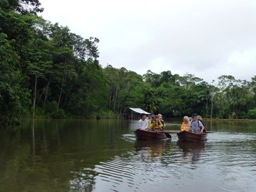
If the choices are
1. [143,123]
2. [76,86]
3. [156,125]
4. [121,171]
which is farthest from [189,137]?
[76,86]

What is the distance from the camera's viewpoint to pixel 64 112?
5788 centimetres

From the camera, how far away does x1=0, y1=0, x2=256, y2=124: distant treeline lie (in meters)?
22.6

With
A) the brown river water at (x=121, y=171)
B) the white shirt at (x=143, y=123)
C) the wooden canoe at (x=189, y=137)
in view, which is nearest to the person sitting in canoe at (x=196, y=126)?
the wooden canoe at (x=189, y=137)

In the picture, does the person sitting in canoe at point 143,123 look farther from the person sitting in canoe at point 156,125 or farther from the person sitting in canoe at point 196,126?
the person sitting in canoe at point 196,126

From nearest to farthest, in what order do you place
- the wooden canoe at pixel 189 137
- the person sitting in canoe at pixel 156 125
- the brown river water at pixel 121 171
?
the brown river water at pixel 121 171 < the wooden canoe at pixel 189 137 < the person sitting in canoe at pixel 156 125

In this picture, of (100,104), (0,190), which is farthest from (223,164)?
(100,104)

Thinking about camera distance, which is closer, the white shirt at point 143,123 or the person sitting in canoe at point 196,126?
the person sitting in canoe at point 196,126

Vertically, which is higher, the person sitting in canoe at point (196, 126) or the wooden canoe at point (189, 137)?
the person sitting in canoe at point (196, 126)

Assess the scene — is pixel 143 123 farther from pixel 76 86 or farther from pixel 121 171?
pixel 76 86

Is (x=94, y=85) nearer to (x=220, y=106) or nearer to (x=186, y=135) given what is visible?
(x=220, y=106)

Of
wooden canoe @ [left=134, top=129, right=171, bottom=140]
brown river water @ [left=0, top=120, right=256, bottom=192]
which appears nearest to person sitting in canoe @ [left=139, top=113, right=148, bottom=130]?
wooden canoe @ [left=134, top=129, right=171, bottom=140]

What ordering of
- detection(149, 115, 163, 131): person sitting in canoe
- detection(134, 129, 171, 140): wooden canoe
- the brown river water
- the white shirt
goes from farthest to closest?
detection(149, 115, 163, 131): person sitting in canoe, the white shirt, detection(134, 129, 171, 140): wooden canoe, the brown river water

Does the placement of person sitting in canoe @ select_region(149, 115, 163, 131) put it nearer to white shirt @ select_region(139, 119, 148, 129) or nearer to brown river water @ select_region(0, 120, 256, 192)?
white shirt @ select_region(139, 119, 148, 129)

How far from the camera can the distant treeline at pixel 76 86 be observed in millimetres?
22609
